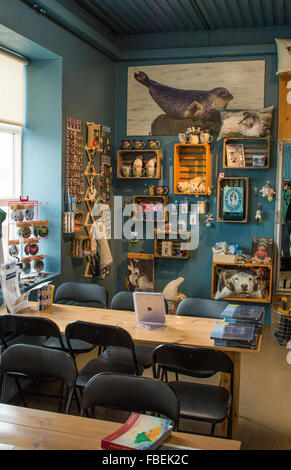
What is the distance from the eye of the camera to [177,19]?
5.85 metres

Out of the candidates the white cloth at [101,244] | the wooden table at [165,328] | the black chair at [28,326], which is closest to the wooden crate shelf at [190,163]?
the white cloth at [101,244]

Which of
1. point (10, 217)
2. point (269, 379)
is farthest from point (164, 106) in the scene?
point (269, 379)

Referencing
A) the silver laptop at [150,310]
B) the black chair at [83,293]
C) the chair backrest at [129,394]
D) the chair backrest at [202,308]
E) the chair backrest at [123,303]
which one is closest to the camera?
the chair backrest at [129,394]

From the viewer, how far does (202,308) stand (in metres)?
4.02

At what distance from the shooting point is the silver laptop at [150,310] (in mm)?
3494

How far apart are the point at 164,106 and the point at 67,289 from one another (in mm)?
3017

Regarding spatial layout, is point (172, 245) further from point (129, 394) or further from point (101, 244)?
point (129, 394)

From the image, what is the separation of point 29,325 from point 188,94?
4.03 meters

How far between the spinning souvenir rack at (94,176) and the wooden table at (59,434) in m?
3.35

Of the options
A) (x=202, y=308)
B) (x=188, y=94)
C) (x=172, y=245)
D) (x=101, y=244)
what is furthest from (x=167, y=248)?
(x=202, y=308)

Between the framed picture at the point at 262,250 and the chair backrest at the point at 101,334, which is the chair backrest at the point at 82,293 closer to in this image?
the chair backrest at the point at 101,334

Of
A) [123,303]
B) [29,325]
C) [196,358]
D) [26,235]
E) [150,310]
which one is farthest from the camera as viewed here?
[26,235]

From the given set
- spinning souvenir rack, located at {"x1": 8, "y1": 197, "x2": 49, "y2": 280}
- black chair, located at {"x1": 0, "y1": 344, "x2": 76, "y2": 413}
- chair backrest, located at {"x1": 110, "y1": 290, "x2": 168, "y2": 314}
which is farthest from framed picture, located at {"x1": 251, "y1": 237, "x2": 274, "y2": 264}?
black chair, located at {"x1": 0, "y1": 344, "x2": 76, "y2": 413}

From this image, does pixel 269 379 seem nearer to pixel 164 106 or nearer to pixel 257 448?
pixel 257 448
